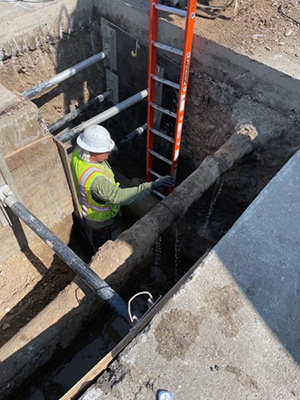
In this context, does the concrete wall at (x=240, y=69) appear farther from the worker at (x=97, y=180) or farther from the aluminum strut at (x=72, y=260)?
the aluminum strut at (x=72, y=260)

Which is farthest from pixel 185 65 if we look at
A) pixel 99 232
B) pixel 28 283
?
pixel 28 283

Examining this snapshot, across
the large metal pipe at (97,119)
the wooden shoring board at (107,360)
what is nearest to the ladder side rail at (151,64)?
the large metal pipe at (97,119)

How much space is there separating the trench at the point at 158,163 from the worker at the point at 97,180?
82 cm

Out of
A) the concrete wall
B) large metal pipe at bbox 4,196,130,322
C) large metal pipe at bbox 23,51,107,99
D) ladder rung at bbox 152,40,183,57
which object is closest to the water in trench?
the concrete wall

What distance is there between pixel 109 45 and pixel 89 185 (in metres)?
2.80

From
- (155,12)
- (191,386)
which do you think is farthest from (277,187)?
(155,12)

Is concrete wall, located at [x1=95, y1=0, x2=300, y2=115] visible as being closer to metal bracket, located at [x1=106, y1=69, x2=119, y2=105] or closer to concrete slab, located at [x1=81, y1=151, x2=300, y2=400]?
metal bracket, located at [x1=106, y1=69, x2=119, y2=105]

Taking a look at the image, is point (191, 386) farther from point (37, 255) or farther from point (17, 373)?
point (37, 255)

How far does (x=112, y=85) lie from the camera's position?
594 centimetres

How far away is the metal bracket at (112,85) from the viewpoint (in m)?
5.81

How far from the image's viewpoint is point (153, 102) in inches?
195

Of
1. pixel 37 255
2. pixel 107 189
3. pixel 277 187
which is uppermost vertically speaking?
pixel 277 187

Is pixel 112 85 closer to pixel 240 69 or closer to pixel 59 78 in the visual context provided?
pixel 59 78

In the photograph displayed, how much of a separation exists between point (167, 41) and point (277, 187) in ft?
8.93
